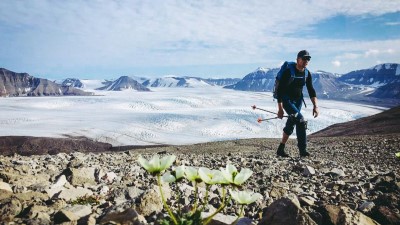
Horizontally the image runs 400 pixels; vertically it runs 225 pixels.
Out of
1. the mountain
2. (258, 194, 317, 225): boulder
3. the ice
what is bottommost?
the ice

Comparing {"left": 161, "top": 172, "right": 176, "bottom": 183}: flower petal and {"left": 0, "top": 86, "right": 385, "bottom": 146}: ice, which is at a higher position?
{"left": 161, "top": 172, "right": 176, "bottom": 183}: flower petal

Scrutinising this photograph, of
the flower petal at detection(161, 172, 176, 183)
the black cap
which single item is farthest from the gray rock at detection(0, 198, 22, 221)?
the black cap

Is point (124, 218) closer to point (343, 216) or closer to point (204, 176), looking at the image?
point (204, 176)

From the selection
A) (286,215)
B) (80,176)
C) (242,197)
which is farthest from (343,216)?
(80,176)

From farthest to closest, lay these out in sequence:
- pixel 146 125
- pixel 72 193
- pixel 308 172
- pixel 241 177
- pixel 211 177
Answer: pixel 146 125, pixel 308 172, pixel 72 193, pixel 211 177, pixel 241 177

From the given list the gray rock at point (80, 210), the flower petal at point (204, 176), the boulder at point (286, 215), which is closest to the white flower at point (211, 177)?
the flower petal at point (204, 176)

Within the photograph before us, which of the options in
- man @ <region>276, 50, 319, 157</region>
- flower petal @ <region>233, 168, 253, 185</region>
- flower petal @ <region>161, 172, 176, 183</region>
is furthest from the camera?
man @ <region>276, 50, 319, 157</region>

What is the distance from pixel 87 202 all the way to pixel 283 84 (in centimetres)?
517

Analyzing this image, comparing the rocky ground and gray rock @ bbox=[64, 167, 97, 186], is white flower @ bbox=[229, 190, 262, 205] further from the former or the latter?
gray rock @ bbox=[64, 167, 97, 186]

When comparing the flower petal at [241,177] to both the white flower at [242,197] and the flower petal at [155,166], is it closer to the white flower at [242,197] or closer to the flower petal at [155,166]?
→ the white flower at [242,197]

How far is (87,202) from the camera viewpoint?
3.72m

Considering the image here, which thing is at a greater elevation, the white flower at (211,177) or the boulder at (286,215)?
the white flower at (211,177)

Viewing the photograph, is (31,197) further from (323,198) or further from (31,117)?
(31,117)

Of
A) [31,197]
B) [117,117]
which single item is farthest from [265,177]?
[117,117]
